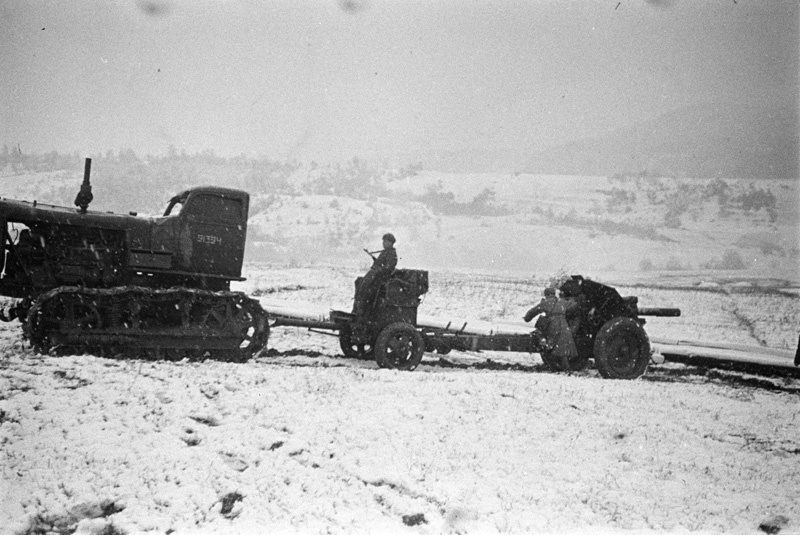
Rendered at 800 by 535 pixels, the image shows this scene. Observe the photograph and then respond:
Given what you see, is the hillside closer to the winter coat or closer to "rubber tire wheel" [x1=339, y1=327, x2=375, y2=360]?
"rubber tire wheel" [x1=339, y1=327, x2=375, y2=360]

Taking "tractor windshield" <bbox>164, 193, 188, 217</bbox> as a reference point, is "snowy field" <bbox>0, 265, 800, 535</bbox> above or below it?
below

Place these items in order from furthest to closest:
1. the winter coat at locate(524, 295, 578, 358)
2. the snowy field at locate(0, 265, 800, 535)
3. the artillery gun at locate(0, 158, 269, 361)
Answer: the winter coat at locate(524, 295, 578, 358), the artillery gun at locate(0, 158, 269, 361), the snowy field at locate(0, 265, 800, 535)

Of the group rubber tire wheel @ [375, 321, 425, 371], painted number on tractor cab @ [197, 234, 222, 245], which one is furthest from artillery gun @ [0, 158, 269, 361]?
rubber tire wheel @ [375, 321, 425, 371]

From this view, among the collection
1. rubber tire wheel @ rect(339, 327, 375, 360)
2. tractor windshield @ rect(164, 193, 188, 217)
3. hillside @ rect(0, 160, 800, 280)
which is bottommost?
rubber tire wheel @ rect(339, 327, 375, 360)

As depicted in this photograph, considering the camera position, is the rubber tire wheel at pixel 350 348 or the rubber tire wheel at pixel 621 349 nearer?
the rubber tire wheel at pixel 621 349

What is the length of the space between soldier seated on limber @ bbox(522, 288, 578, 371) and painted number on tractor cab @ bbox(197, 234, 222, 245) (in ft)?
15.9

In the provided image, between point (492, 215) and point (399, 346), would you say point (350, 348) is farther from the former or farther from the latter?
point (492, 215)

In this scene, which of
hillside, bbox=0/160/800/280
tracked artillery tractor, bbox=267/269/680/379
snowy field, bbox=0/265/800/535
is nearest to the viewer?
snowy field, bbox=0/265/800/535

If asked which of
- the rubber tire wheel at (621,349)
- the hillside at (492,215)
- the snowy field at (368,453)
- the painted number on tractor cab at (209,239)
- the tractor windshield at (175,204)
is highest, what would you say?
the hillside at (492,215)

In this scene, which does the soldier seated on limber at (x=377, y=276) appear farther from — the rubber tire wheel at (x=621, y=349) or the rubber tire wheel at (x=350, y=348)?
the rubber tire wheel at (x=621, y=349)

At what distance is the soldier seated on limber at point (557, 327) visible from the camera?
9.43 metres

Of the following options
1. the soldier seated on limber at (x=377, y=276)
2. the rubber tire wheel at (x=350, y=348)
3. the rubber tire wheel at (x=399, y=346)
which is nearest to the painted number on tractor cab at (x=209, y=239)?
the soldier seated on limber at (x=377, y=276)

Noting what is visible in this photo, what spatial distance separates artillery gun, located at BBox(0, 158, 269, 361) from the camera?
25.3ft

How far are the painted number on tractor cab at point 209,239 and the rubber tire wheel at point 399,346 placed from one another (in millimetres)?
2767
